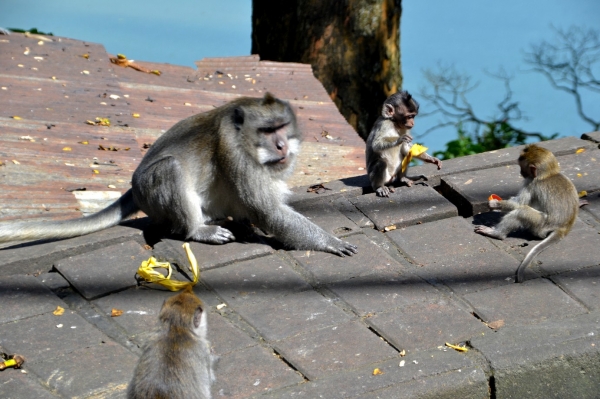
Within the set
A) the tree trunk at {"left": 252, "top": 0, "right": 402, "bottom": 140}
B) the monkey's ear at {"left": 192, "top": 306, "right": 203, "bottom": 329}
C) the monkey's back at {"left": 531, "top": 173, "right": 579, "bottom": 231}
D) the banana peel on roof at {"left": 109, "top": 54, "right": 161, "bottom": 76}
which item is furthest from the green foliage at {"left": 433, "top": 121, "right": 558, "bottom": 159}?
the monkey's ear at {"left": 192, "top": 306, "right": 203, "bottom": 329}

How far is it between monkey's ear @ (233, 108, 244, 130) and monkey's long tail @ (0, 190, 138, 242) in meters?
0.80

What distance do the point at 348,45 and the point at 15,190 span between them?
430 centimetres

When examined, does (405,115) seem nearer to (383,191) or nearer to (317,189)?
Result: (383,191)

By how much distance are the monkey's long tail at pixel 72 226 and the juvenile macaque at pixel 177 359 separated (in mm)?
1605

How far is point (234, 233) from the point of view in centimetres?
509

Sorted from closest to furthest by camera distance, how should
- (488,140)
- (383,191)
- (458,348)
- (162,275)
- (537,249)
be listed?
1. (458,348)
2. (162,275)
3. (537,249)
4. (383,191)
5. (488,140)

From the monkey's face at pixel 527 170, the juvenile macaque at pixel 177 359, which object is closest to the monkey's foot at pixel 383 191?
the monkey's face at pixel 527 170

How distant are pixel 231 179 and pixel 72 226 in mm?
968

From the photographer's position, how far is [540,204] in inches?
190

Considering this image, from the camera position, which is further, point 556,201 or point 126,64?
point 126,64

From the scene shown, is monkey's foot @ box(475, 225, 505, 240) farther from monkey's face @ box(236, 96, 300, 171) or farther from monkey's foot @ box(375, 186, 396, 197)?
monkey's face @ box(236, 96, 300, 171)

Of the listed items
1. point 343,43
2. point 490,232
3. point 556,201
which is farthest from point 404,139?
point 343,43

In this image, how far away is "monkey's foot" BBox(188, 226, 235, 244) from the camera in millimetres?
4867

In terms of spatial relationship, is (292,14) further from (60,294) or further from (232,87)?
(60,294)
